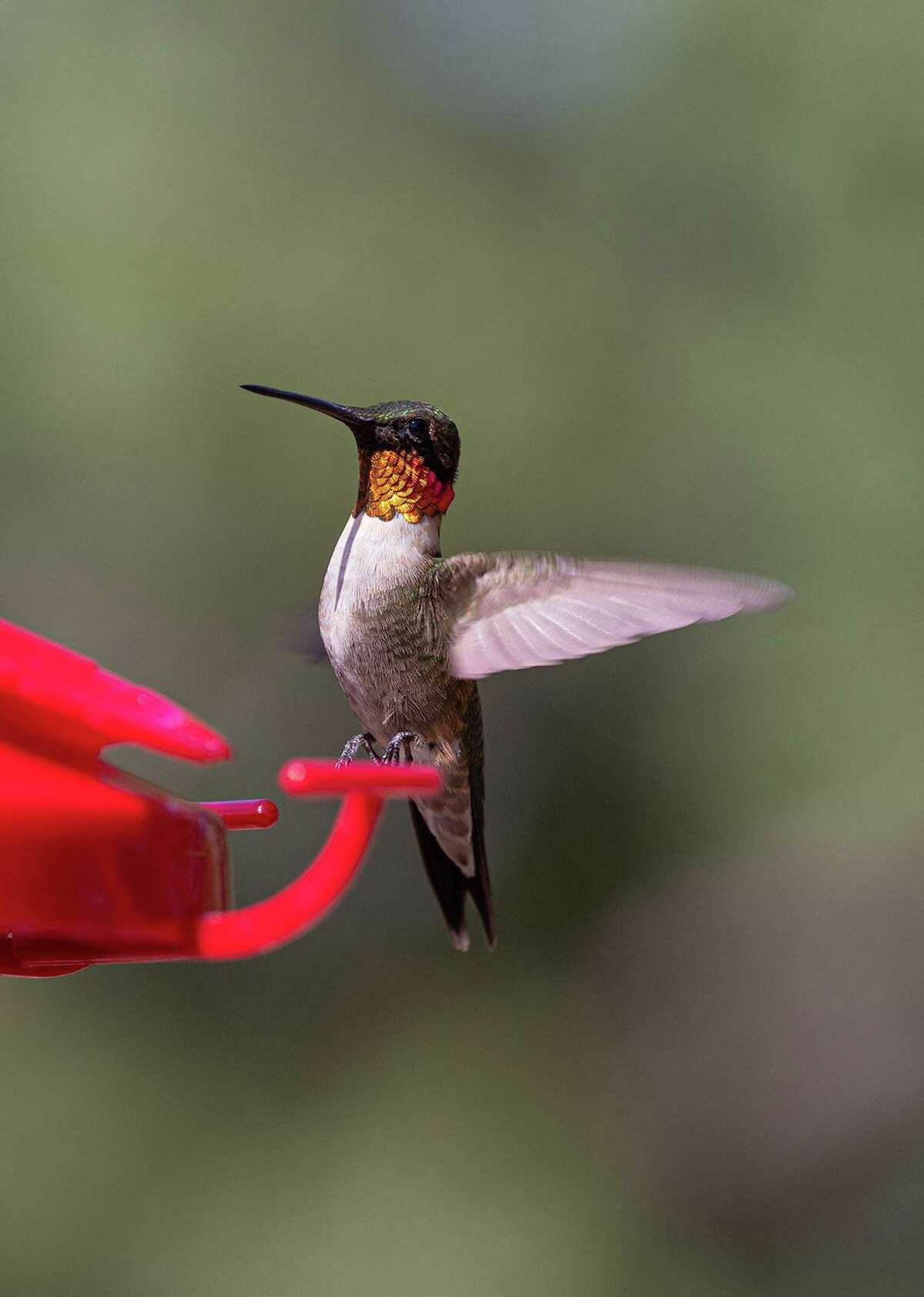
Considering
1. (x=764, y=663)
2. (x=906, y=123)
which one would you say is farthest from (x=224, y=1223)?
(x=906, y=123)

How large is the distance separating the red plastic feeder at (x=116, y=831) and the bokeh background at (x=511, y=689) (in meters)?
4.14

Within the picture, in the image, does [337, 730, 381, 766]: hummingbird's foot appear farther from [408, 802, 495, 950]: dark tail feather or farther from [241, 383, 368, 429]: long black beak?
[241, 383, 368, 429]: long black beak

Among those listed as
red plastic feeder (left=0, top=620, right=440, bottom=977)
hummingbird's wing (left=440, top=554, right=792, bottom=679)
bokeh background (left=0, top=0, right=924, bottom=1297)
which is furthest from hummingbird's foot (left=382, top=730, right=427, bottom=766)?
bokeh background (left=0, top=0, right=924, bottom=1297)

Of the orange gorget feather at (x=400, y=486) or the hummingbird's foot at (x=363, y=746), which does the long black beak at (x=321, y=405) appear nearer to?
the orange gorget feather at (x=400, y=486)

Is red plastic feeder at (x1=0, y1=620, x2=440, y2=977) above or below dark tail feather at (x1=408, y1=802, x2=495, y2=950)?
above

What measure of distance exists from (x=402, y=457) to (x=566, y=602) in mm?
467

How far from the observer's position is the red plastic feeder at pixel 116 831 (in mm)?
1549

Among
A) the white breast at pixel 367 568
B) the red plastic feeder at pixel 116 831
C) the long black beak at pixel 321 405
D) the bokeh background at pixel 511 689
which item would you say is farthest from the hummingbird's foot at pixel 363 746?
the bokeh background at pixel 511 689

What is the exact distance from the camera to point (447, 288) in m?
6.83

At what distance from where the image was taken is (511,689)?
656cm

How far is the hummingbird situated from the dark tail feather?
0.82ft

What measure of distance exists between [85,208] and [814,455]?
3.19m

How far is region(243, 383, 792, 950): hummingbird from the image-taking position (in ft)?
8.09

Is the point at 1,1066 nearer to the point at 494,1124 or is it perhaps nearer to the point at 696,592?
the point at 494,1124
